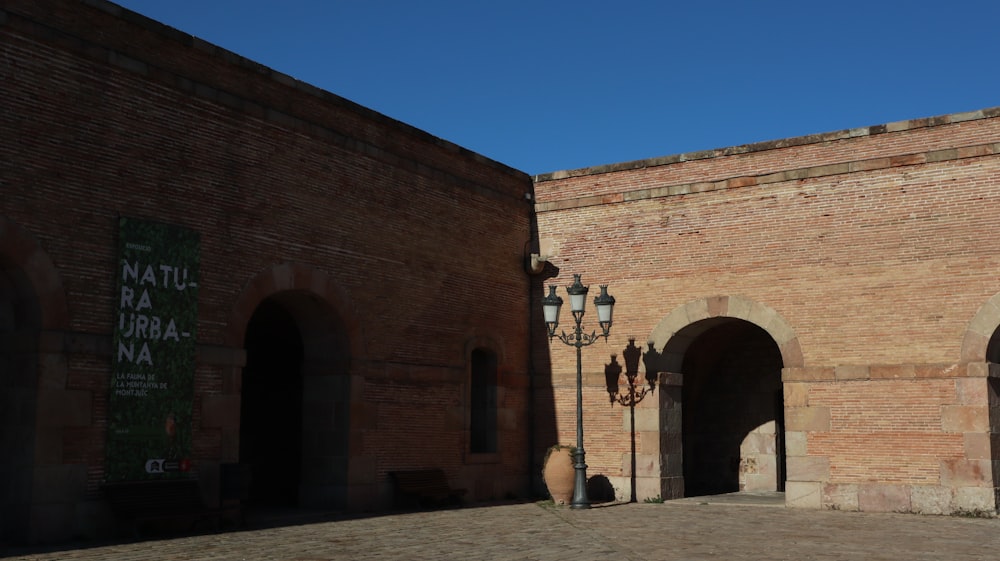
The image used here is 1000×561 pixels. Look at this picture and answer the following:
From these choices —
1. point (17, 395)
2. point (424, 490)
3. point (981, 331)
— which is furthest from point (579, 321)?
point (17, 395)

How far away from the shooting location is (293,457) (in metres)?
17.1

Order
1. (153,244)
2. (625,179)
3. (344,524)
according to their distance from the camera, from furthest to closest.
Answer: (625,179), (344,524), (153,244)

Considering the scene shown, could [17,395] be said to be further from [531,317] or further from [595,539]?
[531,317]


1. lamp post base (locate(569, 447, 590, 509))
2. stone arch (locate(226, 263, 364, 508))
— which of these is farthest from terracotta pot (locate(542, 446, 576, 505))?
stone arch (locate(226, 263, 364, 508))

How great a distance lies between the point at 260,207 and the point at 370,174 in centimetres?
238

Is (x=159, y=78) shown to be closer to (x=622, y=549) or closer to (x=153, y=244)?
(x=153, y=244)

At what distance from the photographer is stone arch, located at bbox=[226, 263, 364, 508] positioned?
582 inches

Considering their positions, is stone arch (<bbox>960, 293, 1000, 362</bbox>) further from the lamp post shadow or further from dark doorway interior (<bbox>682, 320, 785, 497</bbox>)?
the lamp post shadow

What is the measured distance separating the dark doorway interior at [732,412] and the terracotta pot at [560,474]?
371 centimetres

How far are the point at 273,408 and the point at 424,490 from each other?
3.19m

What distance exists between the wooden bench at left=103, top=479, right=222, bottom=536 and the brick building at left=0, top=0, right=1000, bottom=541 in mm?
224

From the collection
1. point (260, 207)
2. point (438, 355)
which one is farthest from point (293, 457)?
point (260, 207)

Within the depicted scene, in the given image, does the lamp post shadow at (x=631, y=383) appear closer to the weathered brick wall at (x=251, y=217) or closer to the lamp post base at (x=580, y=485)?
the lamp post base at (x=580, y=485)

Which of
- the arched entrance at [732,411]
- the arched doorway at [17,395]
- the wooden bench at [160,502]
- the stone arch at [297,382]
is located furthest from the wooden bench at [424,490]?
the arched doorway at [17,395]
